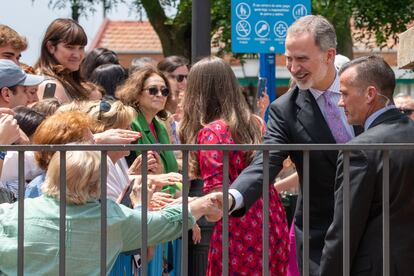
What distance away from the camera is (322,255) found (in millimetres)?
4871

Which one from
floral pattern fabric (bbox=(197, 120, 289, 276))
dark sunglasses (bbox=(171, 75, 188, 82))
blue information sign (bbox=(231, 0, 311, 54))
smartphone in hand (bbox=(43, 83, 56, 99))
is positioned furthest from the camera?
blue information sign (bbox=(231, 0, 311, 54))

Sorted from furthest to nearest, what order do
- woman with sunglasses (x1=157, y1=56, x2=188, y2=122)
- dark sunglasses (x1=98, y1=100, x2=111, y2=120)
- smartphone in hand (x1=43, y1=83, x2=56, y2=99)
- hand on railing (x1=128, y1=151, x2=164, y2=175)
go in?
1. woman with sunglasses (x1=157, y1=56, x2=188, y2=122)
2. smartphone in hand (x1=43, y1=83, x2=56, y2=99)
3. hand on railing (x1=128, y1=151, x2=164, y2=175)
4. dark sunglasses (x1=98, y1=100, x2=111, y2=120)

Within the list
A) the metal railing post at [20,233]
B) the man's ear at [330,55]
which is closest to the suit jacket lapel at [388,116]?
the man's ear at [330,55]

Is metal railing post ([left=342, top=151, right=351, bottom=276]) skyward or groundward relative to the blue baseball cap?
groundward

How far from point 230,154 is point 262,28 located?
4273 millimetres

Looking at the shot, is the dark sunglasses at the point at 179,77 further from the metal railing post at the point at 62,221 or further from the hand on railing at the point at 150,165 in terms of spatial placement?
the metal railing post at the point at 62,221

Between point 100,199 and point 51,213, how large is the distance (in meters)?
0.27

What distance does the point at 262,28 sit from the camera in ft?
33.7

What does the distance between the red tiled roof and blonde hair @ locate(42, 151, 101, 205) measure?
3118cm

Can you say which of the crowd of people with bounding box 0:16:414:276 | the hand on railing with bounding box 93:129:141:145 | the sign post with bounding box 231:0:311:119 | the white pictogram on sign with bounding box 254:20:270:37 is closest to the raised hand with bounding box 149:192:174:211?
the crowd of people with bounding box 0:16:414:276

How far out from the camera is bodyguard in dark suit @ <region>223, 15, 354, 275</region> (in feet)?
17.1

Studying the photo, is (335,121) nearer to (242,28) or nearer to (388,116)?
(388,116)

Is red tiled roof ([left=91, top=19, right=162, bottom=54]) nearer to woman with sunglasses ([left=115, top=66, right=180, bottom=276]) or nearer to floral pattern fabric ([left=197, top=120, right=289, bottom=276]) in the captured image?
woman with sunglasses ([left=115, top=66, right=180, bottom=276])

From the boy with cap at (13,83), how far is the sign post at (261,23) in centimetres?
357
